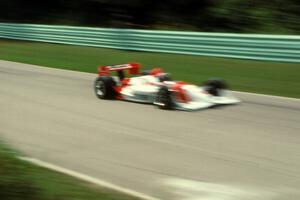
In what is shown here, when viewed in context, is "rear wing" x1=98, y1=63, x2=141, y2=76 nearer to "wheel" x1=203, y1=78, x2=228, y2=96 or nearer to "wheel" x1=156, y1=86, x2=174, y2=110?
"wheel" x1=156, y1=86, x2=174, y2=110

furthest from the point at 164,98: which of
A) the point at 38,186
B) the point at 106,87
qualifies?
the point at 38,186

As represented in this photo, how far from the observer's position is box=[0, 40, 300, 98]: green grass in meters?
13.2

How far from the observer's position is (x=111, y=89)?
1149 centimetres

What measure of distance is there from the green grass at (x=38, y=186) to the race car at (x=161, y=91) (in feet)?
14.1

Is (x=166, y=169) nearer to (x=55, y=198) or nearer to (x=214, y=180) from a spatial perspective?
(x=214, y=180)

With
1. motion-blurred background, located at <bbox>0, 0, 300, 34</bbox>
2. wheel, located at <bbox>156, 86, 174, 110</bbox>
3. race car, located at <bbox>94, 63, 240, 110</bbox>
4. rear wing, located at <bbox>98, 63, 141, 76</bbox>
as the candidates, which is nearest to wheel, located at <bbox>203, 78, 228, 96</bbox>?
race car, located at <bbox>94, 63, 240, 110</bbox>

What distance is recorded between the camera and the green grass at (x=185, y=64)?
1325cm

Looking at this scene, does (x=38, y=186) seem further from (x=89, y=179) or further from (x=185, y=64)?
(x=185, y=64)

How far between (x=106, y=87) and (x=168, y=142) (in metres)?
3.77

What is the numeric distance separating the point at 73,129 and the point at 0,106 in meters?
2.65

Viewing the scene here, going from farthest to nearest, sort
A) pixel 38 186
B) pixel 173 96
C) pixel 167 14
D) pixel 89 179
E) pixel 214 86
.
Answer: pixel 167 14
pixel 214 86
pixel 173 96
pixel 89 179
pixel 38 186

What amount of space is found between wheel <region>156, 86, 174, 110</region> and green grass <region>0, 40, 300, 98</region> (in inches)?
109

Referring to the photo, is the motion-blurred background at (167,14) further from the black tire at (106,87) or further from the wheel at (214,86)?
the wheel at (214,86)

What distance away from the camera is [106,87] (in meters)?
11.4
